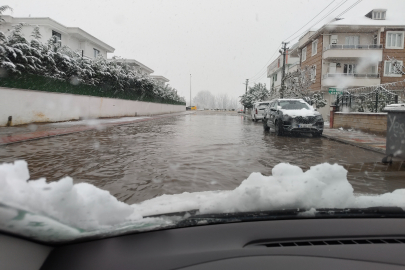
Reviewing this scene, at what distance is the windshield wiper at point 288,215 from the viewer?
214 cm

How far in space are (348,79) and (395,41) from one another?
212 inches

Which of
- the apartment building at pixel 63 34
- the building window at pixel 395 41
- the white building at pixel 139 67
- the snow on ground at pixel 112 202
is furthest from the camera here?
the building window at pixel 395 41

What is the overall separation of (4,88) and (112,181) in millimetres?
12163

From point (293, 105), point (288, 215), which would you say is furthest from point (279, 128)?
point (288, 215)

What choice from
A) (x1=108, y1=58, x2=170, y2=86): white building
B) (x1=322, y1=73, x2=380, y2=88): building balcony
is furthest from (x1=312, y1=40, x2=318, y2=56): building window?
(x1=108, y1=58, x2=170, y2=86): white building

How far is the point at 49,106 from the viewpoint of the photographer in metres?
18.0

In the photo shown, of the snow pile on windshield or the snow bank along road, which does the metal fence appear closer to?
the snow bank along road

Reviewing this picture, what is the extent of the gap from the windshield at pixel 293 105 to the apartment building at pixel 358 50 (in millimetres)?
18983

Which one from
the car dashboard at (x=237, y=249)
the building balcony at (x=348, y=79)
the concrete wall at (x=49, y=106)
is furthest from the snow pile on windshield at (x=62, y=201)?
the building balcony at (x=348, y=79)

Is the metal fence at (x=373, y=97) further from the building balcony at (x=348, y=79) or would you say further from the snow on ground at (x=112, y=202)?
the building balcony at (x=348, y=79)

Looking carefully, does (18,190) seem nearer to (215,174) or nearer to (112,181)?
(112,181)

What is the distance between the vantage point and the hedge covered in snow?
14.9 meters

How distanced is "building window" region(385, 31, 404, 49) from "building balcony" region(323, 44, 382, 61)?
3.56ft

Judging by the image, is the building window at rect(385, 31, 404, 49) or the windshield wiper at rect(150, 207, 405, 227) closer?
the windshield wiper at rect(150, 207, 405, 227)
